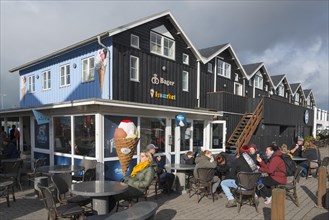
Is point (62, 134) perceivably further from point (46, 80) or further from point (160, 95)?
point (46, 80)

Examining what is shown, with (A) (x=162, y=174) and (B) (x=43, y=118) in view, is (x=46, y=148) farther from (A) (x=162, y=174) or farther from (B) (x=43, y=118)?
(A) (x=162, y=174)

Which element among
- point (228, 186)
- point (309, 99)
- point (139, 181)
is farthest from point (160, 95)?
point (309, 99)

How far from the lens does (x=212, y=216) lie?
19.1 feet

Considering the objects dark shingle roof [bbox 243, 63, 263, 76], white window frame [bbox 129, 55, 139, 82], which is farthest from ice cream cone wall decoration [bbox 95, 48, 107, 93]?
dark shingle roof [bbox 243, 63, 263, 76]

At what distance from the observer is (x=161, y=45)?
14141mm

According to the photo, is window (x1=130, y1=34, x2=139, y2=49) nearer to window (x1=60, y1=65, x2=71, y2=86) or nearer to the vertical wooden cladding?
the vertical wooden cladding

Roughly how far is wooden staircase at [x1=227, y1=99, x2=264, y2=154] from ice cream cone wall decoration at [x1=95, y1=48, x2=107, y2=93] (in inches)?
310

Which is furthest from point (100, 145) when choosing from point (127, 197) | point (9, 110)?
point (9, 110)

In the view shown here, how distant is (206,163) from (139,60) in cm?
720

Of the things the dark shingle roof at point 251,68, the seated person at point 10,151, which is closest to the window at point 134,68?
the seated person at point 10,151

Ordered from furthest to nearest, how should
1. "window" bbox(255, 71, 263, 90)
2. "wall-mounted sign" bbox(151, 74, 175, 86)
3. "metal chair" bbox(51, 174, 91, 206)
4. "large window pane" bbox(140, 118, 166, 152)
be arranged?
"window" bbox(255, 71, 263, 90) → "wall-mounted sign" bbox(151, 74, 175, 86) → "large window pane" bbox(140, 118, 166, 152) → "metal chair" bbox(51, 174, 91, 206)

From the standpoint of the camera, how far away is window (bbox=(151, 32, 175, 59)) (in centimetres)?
1373

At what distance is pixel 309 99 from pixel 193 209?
43594 mm

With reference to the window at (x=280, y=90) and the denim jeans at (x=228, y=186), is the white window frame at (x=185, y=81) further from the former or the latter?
the window at (x=280, y=90)
